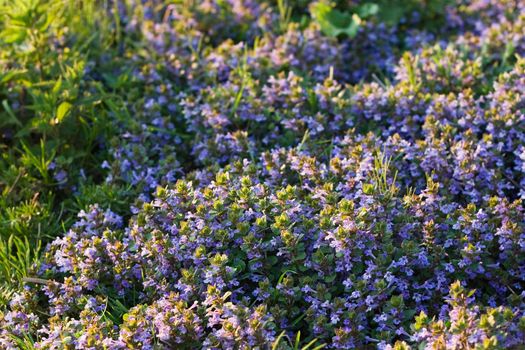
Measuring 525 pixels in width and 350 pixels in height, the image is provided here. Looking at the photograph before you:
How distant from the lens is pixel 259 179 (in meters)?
3.88

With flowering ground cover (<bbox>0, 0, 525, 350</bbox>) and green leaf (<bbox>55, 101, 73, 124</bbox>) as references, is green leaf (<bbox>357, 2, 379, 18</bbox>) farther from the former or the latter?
green leaf (<bbox>55, 101, 73, 124</bbox>)

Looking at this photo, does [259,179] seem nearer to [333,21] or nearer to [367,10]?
[333,21]

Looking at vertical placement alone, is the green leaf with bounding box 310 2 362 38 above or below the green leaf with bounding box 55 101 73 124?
above

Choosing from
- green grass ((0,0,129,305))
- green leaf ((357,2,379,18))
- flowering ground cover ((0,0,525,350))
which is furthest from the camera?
green leaf ((357,2,379,18))

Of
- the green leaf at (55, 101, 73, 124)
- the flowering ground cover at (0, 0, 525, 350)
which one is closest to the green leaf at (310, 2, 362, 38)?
the flowering ground cover at (0, 0, 525, 350)

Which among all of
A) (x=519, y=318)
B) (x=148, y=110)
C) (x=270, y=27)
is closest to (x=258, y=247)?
(x=519, y=318)

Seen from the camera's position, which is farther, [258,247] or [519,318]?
[258,247]

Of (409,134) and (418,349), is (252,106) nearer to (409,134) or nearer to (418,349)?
(409,134)

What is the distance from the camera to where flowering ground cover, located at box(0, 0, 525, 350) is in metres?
3.16

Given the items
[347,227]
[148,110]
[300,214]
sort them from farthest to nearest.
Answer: [148,110] < [300,214] < [347,227]

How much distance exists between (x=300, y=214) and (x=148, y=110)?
151 centimetres

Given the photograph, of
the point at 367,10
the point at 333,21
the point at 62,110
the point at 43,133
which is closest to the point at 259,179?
the point at 62,110

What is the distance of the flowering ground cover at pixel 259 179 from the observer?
3158 millimetres

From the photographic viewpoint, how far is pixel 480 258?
3359mm
